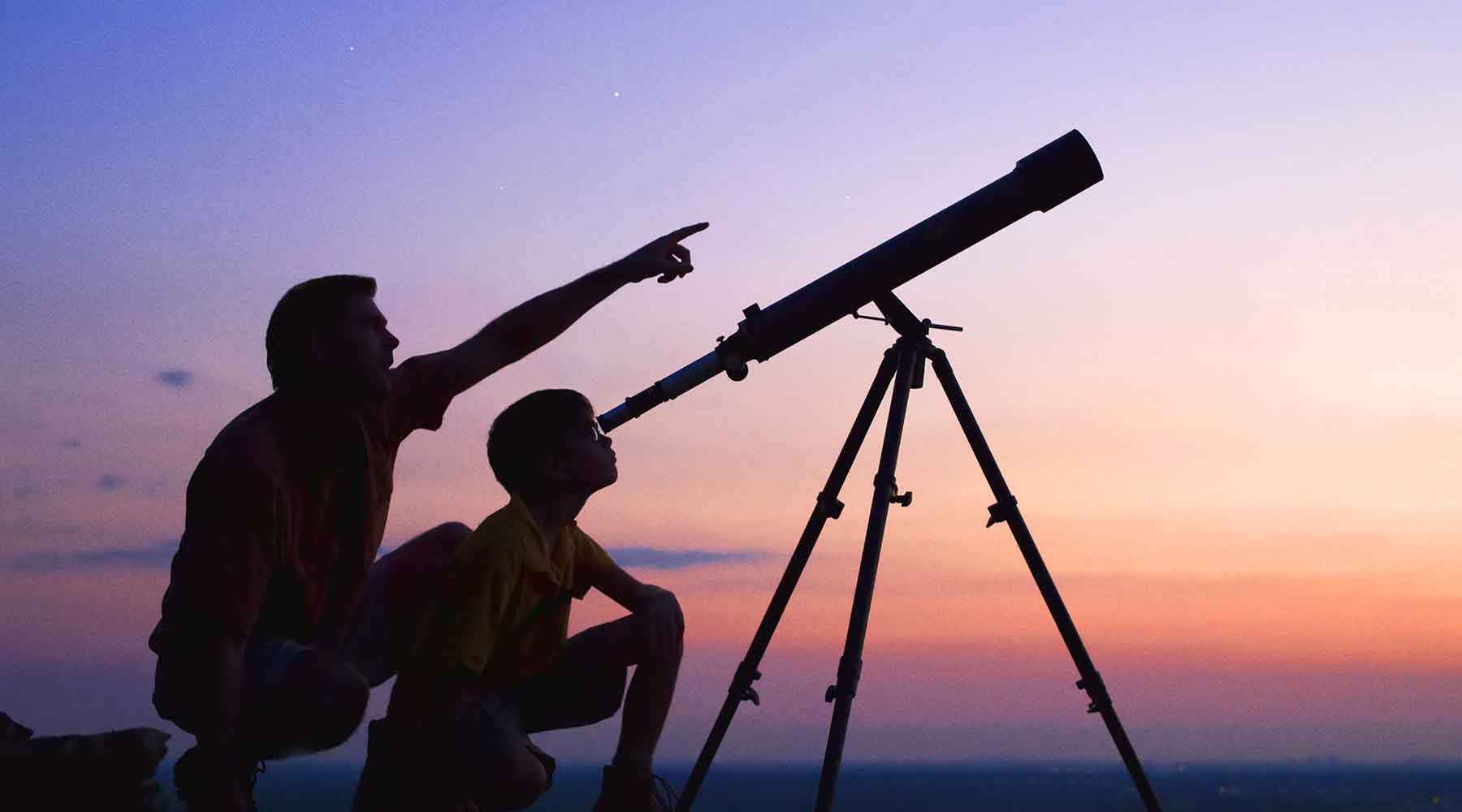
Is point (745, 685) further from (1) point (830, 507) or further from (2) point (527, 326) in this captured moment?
(2) point (527, 326)

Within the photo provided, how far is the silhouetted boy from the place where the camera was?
5.05 m

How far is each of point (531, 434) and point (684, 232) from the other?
120 centimetres

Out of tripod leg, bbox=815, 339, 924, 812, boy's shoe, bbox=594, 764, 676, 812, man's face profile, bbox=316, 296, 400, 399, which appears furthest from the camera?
tripod leg, bbox=815, 339, 924, 812

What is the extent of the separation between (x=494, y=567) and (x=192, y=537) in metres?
1.21

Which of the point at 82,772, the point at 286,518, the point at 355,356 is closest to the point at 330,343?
the point at 355,356

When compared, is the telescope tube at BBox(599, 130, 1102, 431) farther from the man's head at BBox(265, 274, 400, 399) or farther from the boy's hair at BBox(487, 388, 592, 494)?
the man's head at BBox(265, 274, 400, 399)

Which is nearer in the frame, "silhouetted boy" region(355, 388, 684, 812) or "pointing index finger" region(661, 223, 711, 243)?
"silhouetted boy" region(355, 388, 684, 812)

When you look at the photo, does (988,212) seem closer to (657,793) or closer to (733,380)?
(733,380)

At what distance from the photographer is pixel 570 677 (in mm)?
5461

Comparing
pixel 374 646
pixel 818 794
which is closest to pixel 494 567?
pixel 374 646

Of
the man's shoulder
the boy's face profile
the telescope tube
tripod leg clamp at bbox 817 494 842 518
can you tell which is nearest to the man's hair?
the man's shoulder

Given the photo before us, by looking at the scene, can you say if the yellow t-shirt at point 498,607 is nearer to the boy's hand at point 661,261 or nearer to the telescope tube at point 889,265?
the boy's hand at point 661,261

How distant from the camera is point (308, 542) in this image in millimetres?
4723

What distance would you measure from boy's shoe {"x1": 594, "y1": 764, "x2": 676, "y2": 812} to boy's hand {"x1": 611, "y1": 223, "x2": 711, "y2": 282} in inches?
83.3
